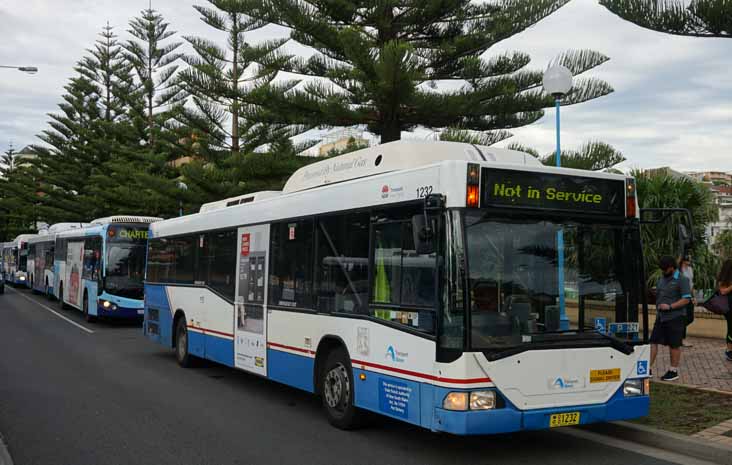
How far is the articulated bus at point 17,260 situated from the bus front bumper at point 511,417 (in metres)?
36.1

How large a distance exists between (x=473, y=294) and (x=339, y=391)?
2338mm

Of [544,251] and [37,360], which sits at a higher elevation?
[544,251]

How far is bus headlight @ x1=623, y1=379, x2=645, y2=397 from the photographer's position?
7.11m

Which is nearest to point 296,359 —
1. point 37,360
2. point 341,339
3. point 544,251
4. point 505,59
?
point 341,339

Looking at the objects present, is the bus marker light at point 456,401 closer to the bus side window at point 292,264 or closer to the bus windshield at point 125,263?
the bus side window at point 292,264

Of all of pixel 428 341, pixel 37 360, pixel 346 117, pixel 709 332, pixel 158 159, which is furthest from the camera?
pixel 158 159

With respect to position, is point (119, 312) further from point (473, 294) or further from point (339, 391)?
point (473, 294)

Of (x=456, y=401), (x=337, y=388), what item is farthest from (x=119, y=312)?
(x=456, y=401)

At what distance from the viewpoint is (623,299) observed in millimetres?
7191

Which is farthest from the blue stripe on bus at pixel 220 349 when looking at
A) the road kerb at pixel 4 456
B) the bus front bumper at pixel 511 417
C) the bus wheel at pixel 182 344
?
the bus front bumper at pixel 511 417

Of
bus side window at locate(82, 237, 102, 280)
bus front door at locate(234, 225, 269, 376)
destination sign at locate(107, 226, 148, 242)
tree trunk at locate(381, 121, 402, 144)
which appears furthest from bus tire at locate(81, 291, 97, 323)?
bus front door at locate(234, 225, 269, 376)

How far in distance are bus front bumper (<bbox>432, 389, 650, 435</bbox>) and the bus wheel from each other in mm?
7344

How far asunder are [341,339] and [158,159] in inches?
1201

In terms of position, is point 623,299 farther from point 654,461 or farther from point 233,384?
point 233,384
